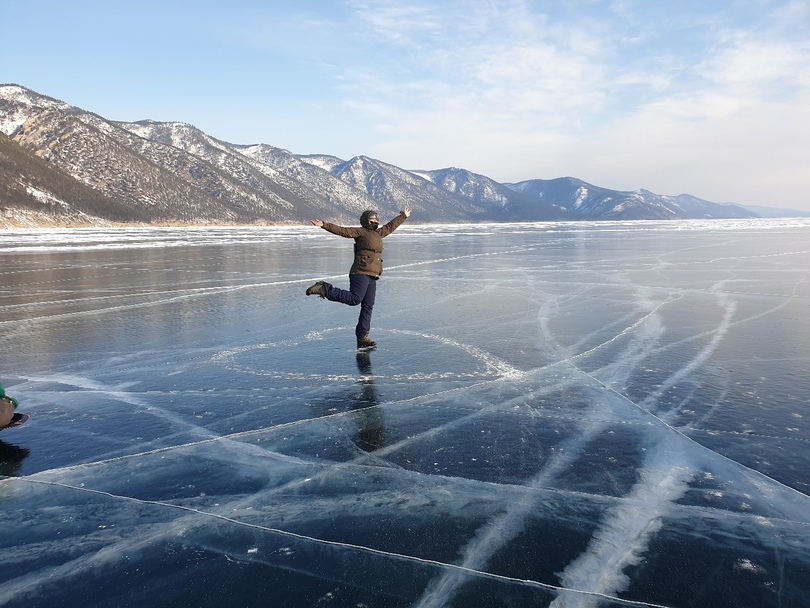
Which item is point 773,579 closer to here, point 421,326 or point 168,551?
point 168,551

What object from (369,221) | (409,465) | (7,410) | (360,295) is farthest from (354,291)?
(7,410)

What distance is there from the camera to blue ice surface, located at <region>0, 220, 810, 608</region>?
2.69m

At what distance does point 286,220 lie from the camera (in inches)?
6855

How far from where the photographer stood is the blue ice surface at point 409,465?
269 cm

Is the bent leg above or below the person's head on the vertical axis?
below

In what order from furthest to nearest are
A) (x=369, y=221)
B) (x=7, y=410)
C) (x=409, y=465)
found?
1. (x=369, y=221)
2. (x=7, y=410)
3. (x=409, y=465)

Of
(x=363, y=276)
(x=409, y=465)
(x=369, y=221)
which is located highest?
(x=369, y=221)

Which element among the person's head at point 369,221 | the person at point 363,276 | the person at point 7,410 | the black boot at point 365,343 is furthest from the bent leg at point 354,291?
the person at point 7,410

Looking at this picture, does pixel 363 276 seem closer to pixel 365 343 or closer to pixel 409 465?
pixel 365 343

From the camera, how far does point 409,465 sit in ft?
12.9

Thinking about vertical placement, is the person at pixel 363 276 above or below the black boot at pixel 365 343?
above

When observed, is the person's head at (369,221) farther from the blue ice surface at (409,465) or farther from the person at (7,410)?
the person at (7,410)

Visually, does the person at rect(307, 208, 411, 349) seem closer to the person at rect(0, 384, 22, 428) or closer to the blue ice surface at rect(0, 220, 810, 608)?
the blue ice surface at rect(0, 220, 810, 608)

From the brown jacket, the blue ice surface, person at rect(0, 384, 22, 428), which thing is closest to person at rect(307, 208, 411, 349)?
A: the brown jacket
